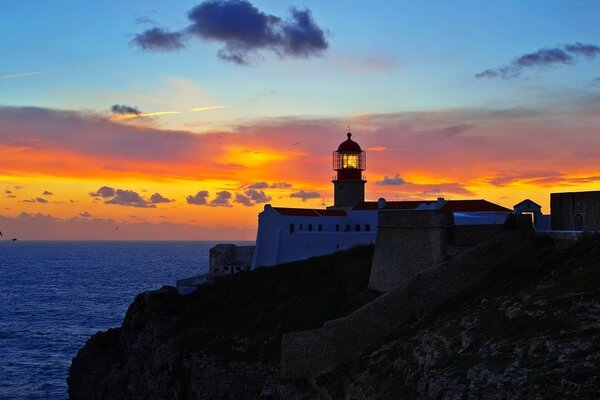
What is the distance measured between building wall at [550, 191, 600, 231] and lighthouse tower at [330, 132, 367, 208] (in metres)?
21.3

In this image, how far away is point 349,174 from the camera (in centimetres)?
6116

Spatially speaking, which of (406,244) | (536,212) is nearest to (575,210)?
(536,212)

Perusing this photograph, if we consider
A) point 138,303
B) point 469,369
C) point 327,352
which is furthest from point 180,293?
point 469,369

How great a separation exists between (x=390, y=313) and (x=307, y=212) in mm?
23164

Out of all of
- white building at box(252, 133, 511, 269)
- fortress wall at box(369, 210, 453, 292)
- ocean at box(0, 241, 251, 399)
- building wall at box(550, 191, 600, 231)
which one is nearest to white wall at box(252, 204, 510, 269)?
white building at box(252, 133, 511, 269)

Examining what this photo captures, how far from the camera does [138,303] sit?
51.1 metres

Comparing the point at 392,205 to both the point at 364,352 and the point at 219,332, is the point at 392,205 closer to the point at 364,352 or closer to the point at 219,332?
the point at 219,332

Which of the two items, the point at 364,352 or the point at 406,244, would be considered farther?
the point at 406,244

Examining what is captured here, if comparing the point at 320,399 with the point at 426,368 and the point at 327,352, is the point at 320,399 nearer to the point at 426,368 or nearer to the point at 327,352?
the point at 327,352

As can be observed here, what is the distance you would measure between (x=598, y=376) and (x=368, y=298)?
2344 cm

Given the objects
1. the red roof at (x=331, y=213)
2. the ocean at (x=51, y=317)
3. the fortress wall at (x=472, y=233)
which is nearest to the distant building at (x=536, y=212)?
the fortress wall at (x=472, y=233)

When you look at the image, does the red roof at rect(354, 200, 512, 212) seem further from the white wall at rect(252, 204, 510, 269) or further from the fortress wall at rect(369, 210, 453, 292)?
the fortress wall at rect(369, 210, 453, 292)

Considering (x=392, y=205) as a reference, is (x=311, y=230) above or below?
below

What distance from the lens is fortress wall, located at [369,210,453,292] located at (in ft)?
132
